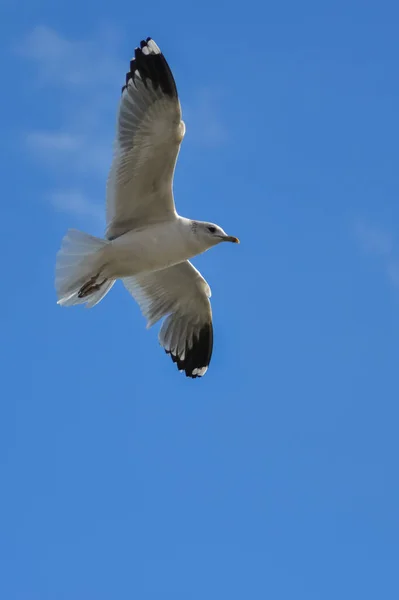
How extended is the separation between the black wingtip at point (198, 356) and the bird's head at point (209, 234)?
1.33 m

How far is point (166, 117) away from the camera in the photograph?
1084cm

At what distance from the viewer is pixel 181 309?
1234 cm

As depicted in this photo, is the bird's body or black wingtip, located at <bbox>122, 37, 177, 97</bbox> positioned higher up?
black wingtip, located at <bbox>122, 37, 177, 97</bbox>

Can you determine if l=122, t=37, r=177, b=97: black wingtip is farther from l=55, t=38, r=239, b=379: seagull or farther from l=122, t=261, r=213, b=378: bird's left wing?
l=122, t=261, r=213, b=378: bird's left wing

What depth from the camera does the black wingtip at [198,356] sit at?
12500mm

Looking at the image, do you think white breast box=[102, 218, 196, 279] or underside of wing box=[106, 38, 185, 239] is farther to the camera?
white breast box=[102, 218, 196, 279]

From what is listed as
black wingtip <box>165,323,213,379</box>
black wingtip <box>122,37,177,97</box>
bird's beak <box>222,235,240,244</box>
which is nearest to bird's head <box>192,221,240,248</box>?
bird's beak <box>222,235,240,244</box>

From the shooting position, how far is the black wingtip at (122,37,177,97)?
10.8 m

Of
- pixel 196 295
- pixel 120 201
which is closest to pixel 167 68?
pixel 120 201

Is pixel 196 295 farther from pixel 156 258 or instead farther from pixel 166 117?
pixel 166 117

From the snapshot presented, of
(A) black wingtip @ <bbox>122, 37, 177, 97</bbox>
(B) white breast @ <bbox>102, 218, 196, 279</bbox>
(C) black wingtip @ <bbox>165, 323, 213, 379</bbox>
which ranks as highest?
(A) black wingtip @ <bbox>122, 37, 177, 97</bbox>

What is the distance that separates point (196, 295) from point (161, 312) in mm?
350

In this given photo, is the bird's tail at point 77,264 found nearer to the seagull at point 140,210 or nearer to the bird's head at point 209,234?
the seagull at point 140,210

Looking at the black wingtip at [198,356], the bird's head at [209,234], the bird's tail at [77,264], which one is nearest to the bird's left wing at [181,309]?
the black wingtip at [198,356]
